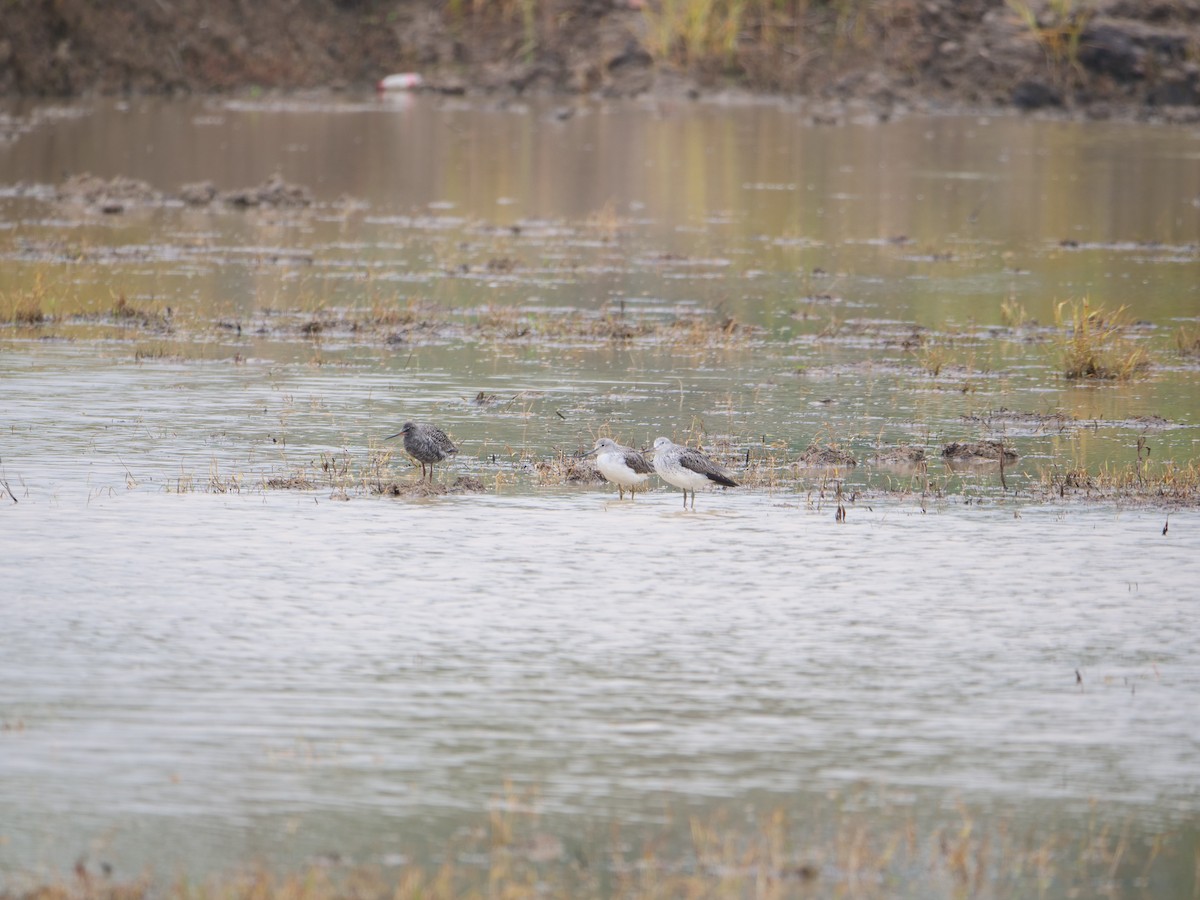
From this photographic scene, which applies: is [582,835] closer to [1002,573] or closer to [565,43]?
[1002,573]

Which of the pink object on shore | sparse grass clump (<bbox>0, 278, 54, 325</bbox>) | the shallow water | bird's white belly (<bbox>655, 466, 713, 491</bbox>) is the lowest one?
the shallow water

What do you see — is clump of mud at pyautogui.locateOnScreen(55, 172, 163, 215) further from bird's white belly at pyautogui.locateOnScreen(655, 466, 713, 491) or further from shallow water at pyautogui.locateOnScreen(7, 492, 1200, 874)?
bird's white belly at pyautogui.locateOnScreen(655, 466, 713, 491)

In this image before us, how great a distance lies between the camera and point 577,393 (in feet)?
50.7

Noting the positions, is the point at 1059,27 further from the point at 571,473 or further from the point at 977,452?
the point at 571,473

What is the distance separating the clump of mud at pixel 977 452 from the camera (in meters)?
13.0

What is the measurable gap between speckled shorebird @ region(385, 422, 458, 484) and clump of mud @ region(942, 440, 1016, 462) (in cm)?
331

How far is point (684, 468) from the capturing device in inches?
449

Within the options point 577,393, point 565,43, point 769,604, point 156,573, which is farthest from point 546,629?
point 565,43

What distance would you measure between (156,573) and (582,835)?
3877mm

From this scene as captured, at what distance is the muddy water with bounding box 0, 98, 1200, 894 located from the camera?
716cm

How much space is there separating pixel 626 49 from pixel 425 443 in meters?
45.4

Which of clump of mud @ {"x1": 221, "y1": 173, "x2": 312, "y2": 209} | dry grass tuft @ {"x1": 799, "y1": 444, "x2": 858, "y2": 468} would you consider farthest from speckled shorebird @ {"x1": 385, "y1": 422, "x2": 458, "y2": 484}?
clump of mud @ {"x1": 221, "y1": 173, "x2": 312, "y2": 209}

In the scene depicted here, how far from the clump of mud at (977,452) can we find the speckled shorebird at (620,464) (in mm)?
2459

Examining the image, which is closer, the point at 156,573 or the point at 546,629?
the point at 546,629
